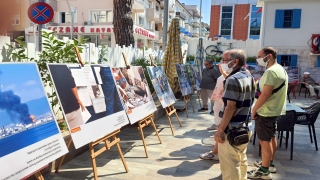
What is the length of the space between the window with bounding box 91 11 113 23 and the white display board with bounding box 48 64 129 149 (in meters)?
21.6

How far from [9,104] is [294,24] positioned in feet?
48.2

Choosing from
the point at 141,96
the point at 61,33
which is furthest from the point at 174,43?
the point at 61,33

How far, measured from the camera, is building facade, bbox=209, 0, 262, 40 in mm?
22031

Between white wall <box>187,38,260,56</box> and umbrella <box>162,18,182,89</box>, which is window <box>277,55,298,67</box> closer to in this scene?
white wall <box>187,38,260,56</box>

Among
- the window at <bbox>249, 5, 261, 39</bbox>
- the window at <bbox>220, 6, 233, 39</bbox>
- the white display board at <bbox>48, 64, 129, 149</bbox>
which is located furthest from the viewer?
the window at <bbox>249, 5, 261, 39</bbox>

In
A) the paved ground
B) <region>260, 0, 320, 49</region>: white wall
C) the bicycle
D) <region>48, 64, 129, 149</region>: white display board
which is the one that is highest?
<region>260, 0, 320, 49</region>: white wall

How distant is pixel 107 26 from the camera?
22.1 meters

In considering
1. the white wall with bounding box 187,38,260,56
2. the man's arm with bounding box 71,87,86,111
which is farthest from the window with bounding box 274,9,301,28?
the man's arm with bounding box 71,87,86,111

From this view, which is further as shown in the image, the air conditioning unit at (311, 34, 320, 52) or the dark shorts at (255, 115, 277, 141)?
the air conditioning unit at (311, 34, 320, 52)

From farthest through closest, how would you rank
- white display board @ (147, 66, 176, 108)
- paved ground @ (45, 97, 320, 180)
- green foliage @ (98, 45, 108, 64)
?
green foliage @ (98, 45, 108, 64) < white display board @ (147, 66, 176, 108) < paved ground @ (45, 97, 320, 180)

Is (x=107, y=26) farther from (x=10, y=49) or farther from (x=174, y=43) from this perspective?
(x=10, y=49)

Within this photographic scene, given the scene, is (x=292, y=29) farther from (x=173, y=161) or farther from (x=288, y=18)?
(x=173, y=161)

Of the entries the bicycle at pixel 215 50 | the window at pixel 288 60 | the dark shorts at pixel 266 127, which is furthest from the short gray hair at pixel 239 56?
the bicycle at pixel 215 50

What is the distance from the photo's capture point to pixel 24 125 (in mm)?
1960
